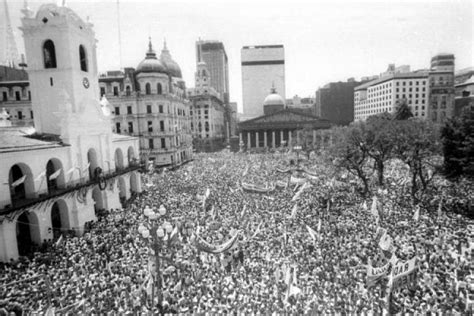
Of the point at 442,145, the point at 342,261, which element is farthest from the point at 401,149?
the point at 342,261

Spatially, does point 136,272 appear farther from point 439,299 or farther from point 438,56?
point 438,56

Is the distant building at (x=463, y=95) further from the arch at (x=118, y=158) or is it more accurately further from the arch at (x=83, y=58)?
the arch at (x=83, y=58)

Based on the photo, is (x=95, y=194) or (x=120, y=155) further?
(x=120, y=155)

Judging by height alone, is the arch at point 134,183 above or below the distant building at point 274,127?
below

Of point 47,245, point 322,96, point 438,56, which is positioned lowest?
point 47,245

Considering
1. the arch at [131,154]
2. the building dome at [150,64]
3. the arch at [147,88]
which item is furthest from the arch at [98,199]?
the building dome at [150,64]

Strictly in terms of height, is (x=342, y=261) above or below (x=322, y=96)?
below

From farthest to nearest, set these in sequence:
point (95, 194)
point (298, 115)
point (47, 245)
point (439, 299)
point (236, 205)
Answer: point (298, 115) < point (95, 194) < point (236, 205) < point (47, 245) < point (439, 299)

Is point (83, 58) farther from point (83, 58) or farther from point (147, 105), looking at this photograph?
point (147, 105)
